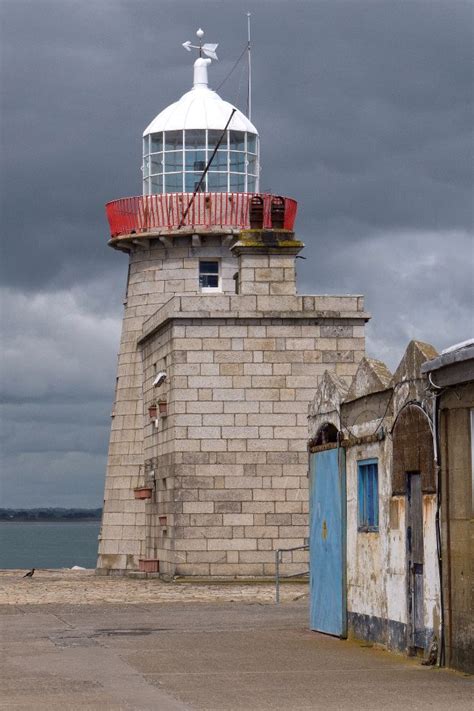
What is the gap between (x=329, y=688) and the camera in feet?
41.5

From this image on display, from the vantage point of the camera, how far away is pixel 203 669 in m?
14.0

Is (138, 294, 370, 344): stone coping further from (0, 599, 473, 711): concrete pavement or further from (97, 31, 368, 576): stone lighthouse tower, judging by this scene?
(0, 599, 473, 711): concrete pavement

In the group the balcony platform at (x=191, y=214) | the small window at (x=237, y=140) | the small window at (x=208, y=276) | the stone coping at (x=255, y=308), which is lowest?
the stone coping at (x=255, y=308)

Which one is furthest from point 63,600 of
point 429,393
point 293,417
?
point 429,393

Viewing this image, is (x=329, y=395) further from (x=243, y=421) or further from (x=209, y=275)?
(x=209, y=275)

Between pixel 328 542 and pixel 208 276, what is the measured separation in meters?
15.0

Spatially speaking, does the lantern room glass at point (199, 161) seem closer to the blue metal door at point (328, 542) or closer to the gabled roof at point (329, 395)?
the gabled roof at point (329, 395)

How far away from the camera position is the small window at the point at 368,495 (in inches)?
628

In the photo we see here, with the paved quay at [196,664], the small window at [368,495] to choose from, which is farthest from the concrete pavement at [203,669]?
the small window at [368,495]

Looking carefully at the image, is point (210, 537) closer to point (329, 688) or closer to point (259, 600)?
point (259, 600)

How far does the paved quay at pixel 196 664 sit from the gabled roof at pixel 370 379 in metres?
2.84

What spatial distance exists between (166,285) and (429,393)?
18.4 meters

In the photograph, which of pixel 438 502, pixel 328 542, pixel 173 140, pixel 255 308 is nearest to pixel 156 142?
pixel 173 140

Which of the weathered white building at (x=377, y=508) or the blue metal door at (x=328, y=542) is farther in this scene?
the blue metal door at (x=328, y=542)
